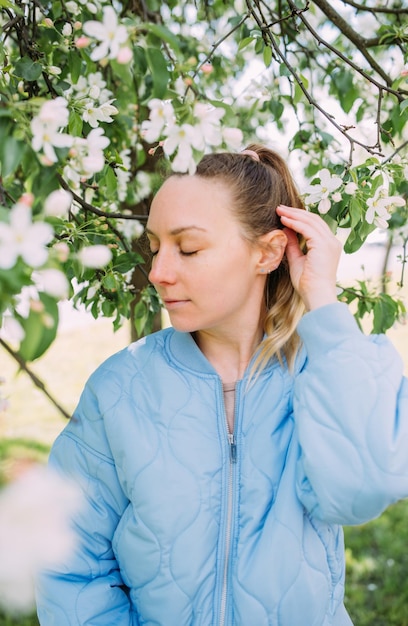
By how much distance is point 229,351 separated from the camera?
63.3 inches

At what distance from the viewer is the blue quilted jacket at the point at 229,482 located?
4.25 feet

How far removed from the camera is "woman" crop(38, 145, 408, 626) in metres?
1.31

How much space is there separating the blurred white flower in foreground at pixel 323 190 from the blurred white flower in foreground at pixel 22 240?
2.90 feet

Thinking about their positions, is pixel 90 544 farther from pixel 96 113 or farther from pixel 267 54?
pixel 267 54

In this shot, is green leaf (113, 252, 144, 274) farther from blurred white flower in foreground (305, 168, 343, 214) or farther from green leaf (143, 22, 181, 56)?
green leaf (143, 22, 181, 56)

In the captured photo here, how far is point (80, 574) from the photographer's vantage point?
4.71 ft

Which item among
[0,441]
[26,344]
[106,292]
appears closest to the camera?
[26,344]

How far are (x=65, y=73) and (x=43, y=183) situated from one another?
1.08 meters

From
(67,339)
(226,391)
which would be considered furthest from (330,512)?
(67,339)

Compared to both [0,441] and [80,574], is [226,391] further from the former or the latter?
[0,441]

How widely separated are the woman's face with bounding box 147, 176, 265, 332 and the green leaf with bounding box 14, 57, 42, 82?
44 cm

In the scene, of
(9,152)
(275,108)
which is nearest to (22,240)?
(9,152)

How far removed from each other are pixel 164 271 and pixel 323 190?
43 centimetres

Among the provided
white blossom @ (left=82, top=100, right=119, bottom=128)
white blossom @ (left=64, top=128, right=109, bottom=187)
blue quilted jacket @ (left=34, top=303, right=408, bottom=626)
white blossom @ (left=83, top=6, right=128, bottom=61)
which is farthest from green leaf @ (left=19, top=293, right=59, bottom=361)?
white blossom @ (left=82, top=100, right=119, bottom=128)
